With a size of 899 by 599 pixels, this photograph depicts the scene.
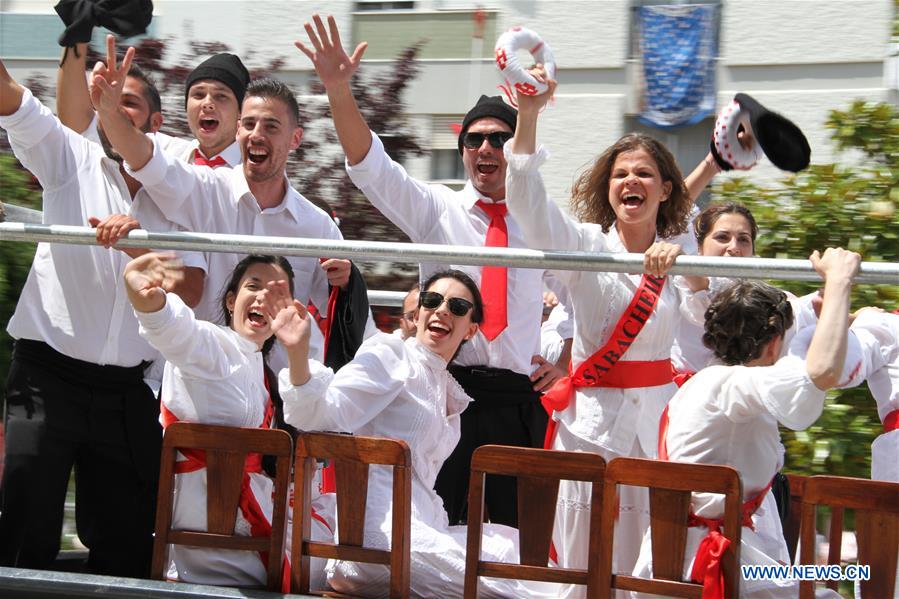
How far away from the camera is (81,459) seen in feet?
15.0

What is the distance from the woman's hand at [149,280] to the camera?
155 inches

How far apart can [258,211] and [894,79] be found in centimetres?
1035

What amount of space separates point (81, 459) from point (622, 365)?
1.85 meters

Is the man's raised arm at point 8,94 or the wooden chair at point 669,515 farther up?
the man's raised arm at point 8,94

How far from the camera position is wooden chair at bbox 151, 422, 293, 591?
Answer: 3.97m

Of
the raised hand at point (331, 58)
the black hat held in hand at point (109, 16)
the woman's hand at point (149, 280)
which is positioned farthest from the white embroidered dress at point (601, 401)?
the black hat held in hand at point (109, 16)

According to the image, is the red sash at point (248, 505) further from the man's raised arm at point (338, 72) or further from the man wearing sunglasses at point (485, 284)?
the man's raised arm at point (338, 72)

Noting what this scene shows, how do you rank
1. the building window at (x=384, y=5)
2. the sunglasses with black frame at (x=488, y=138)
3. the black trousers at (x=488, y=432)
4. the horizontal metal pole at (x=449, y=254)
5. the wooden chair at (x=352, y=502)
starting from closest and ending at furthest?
the horizontal metal pole at (x=449, y=254)
the wooden chair at (x=352, y=502)
the black trousers at (x=488, y=432)
the sunglasses with black frame at (x=488, y=138)
the building window at (x=384, y=5)

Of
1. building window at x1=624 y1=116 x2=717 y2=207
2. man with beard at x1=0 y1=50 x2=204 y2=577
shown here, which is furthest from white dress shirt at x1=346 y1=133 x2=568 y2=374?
building window at x1=624 y1=116 x2=717 y2=207

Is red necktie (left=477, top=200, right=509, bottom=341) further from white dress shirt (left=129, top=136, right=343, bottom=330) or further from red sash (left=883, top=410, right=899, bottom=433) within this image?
red sash (left=883, top=410, right=899, bottom=433)

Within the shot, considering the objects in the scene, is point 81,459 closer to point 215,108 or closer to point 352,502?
point 352,502

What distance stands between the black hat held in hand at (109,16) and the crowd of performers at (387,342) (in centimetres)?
13

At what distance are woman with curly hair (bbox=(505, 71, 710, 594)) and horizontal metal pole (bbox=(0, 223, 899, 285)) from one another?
0.27m

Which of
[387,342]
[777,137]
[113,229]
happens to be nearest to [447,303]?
[387,342]
